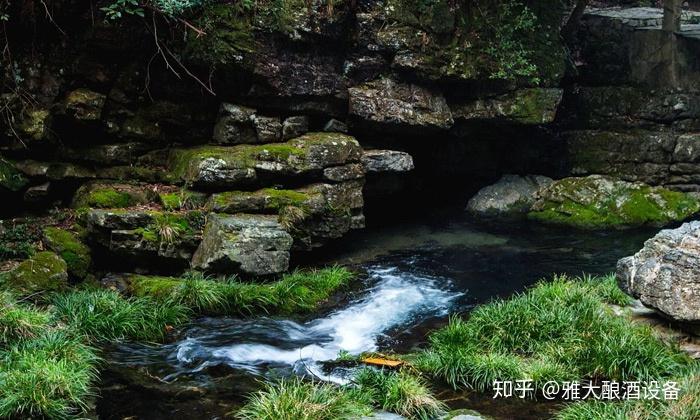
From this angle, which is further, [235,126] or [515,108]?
[515,108]

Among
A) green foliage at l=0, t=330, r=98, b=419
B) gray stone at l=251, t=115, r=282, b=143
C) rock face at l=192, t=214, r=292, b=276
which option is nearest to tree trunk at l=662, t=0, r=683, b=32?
gray stone at l=251, t=115, r=282, b=143

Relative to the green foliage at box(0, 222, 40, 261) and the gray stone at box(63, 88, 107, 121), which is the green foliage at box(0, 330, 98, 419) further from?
the gray stone at box(63, 88, 107, 121)

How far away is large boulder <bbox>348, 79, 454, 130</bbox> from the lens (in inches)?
525

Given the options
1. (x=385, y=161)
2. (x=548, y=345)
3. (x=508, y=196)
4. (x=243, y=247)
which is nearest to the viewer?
(x=548, y=345)

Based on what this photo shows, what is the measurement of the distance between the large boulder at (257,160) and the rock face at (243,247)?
951 millimetres

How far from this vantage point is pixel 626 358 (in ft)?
23.9

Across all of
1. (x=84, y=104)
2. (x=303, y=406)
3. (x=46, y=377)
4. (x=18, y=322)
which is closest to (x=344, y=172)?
(x=84, y=104)

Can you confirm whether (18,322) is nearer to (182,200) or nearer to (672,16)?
(182,200)

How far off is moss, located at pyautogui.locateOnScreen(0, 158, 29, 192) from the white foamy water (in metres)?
5.00

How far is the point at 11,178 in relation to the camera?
36.5 feet

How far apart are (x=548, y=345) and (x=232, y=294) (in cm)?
475

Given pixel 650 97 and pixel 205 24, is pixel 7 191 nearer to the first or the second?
pixel 205 24

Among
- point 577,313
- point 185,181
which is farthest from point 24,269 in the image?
point 577,313

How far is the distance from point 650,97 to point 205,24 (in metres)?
12.3
